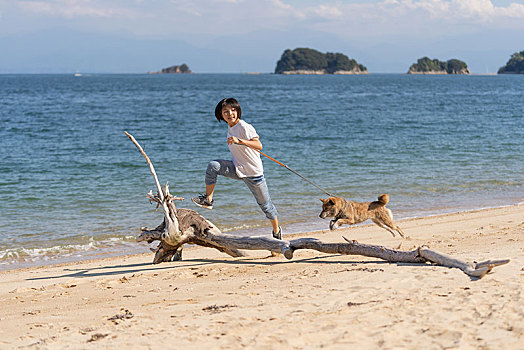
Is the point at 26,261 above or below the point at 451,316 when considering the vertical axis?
below

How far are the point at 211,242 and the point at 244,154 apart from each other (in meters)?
1.56

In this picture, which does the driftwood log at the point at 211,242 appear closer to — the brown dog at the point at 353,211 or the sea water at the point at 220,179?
the brown dog at the point at 353,211

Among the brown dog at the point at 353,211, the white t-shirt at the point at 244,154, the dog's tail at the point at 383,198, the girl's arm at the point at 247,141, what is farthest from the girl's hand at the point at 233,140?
the dog's tail at the point at 383,198

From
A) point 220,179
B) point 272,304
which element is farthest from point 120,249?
point 220,179

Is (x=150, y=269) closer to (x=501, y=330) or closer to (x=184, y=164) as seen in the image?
(x=501, y=330)

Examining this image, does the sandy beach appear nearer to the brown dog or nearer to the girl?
the brown dog

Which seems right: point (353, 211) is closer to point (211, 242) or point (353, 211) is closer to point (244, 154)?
point (244, 154)

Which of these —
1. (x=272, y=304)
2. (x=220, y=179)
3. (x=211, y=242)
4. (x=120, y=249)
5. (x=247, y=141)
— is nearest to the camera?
(x=272, y=304)

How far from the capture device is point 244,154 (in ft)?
24.2

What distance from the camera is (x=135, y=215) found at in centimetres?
1234

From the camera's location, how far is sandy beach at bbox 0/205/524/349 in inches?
181

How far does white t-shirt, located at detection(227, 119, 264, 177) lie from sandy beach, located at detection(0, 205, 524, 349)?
1.36m

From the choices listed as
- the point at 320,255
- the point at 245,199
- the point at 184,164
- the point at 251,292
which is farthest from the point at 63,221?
the point at 184,164

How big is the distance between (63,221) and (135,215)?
60.5 inches
